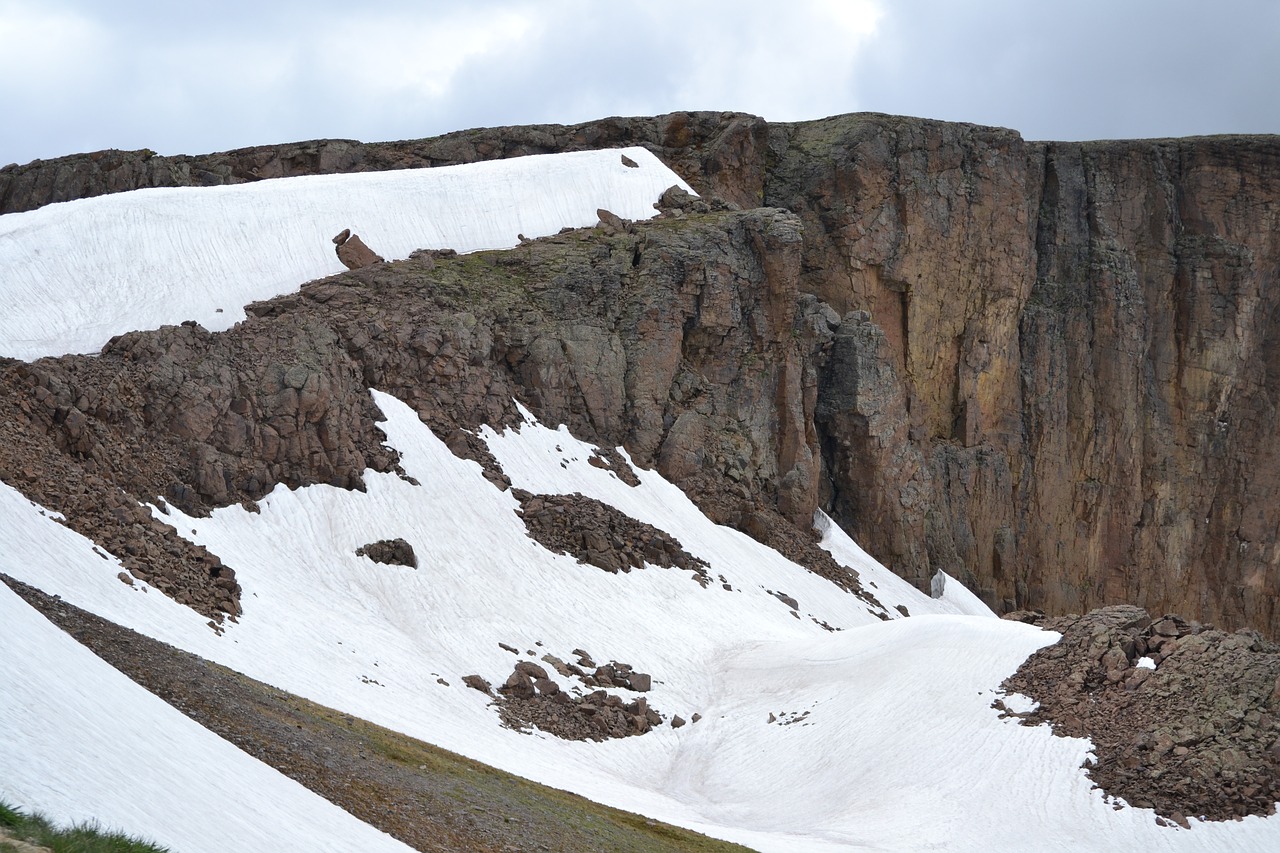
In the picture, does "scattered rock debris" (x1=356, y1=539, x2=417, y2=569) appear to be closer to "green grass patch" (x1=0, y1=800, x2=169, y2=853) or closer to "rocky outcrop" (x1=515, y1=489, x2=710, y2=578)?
"rocky outcrop" (x1=515, y1=489, x2=710, y2=578)

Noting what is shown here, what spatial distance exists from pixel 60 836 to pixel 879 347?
55.9m

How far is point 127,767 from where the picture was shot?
494 inches

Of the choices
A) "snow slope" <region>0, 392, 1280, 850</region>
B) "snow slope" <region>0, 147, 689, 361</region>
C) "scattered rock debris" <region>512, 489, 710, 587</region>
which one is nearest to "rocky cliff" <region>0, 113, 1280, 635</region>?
"snow slope" <region>0, 147, 689, 361</region>

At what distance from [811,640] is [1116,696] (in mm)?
12332

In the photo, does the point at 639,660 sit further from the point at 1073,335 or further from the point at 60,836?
the point at 1073,335

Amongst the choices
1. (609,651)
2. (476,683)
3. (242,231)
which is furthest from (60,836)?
(242,231)

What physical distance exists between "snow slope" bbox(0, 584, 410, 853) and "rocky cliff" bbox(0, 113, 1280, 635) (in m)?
19.8

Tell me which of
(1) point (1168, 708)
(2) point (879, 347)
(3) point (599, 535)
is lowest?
(1) point (1168, 708)

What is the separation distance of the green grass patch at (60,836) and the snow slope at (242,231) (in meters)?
25.9

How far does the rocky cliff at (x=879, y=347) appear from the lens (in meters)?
44.1

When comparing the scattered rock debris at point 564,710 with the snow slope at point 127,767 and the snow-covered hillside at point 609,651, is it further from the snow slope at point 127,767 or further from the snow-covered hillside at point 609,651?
the snow slope at point 127,767

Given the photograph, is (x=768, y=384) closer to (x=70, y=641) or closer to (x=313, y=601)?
(x=313, y=601)

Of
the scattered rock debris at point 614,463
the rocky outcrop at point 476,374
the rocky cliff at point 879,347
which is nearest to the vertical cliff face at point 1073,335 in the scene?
the rocky cliff at point 879,347

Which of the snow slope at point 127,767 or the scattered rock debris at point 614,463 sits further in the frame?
the scattered rock debris at point 614,463
